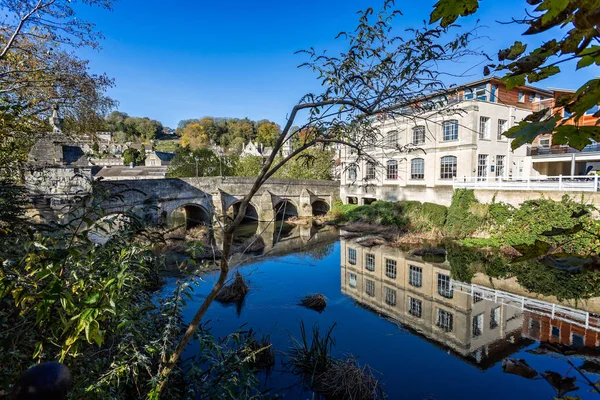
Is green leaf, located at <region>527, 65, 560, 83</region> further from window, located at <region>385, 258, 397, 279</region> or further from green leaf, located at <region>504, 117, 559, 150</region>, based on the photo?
window, located at <region>385, 258, 397, 279</region>

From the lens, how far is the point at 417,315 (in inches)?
361

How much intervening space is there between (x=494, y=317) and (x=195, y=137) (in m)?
69.4

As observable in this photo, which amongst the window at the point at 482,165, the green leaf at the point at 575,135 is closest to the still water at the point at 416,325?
the green leaf at the point at 575,135

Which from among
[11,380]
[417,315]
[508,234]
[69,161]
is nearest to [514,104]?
[508,234]

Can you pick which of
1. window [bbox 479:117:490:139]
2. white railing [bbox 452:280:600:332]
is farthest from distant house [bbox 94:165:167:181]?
white railing [bbox 452:280:600:332]

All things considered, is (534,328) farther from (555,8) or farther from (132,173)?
(132,173)

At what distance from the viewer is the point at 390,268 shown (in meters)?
13.2

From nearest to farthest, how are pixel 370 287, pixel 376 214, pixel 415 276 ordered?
pixel 370 287, pixel 415 276, pixel 376 214

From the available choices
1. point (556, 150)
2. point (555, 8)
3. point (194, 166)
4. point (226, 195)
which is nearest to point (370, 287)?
point (555, 8)

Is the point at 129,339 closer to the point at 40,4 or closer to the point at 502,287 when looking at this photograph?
the point at 40,4

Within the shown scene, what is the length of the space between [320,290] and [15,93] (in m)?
9.30

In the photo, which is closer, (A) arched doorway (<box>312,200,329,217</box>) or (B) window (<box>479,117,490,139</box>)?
(B) window (<box>479,117,490,139</box>)

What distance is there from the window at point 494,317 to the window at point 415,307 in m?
1.79

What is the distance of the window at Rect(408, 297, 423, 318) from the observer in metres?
9.30
